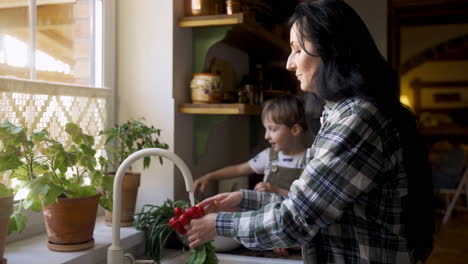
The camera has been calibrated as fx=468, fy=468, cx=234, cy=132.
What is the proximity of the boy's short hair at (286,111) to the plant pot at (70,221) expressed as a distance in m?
0.78

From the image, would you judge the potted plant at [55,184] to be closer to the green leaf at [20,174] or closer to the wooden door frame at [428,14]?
the green leaf at [20,174]

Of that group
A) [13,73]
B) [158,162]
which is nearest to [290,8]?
[158,162]

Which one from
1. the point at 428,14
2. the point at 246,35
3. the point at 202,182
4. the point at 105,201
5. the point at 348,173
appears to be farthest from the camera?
the point at 428,14

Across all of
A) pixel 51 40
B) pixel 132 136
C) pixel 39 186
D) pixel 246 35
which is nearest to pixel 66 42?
pixel 51 40

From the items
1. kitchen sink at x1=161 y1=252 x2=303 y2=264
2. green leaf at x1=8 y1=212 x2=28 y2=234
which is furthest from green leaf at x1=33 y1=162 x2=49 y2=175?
kitchen sink at x1=161 y1=252 x2=303 y2=264

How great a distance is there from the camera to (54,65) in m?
1.38

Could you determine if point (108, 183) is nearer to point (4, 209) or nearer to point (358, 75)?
point (4, 209)

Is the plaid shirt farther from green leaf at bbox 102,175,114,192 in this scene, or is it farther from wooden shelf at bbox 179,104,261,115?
wooden shelf at bbox 179,104,261,115

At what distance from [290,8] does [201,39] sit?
964mm

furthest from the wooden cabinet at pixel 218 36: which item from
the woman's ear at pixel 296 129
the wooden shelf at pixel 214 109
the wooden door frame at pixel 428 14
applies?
the wooden door frame at pixel 428 14

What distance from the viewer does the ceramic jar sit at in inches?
62.2

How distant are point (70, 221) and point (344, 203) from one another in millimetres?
667

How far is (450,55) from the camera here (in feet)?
29.3

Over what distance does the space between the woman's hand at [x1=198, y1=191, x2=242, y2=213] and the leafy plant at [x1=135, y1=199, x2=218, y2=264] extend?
0.50 ft
